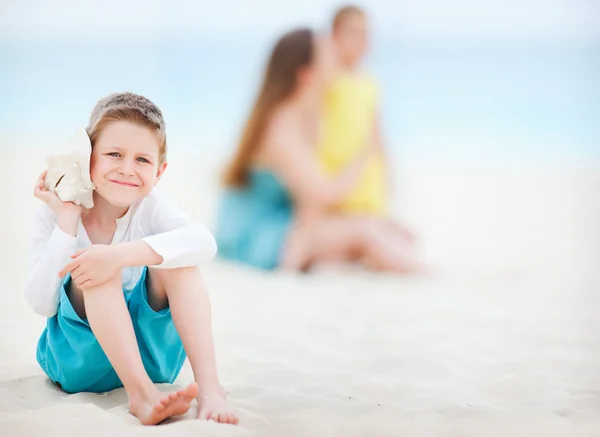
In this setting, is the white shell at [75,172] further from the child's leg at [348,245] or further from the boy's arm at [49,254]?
the child's leg at [348,245]

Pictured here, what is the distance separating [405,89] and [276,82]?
25.7 feet

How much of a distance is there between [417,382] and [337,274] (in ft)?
4.28

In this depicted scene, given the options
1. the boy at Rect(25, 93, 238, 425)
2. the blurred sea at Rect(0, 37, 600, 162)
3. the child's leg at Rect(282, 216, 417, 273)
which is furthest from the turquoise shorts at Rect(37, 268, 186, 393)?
the blurred sea at Rect(0, 37, 600, 162)

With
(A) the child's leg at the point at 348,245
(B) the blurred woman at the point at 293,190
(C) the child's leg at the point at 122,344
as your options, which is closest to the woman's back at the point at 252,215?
(B) the blurred woman at the point at 293,190

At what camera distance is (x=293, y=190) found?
2.97 meters

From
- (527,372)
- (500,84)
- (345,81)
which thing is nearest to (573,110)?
(500,84)

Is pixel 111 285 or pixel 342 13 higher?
pixel 342 13

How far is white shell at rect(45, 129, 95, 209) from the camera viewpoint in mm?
1147

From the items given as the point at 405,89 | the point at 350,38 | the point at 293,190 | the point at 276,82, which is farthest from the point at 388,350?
the point at 405,89

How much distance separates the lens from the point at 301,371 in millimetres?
1509

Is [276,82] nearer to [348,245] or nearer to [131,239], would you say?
[348,245]

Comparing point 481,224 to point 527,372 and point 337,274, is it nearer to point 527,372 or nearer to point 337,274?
point 337,274

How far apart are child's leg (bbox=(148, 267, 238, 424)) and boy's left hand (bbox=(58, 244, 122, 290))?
0.28 feet

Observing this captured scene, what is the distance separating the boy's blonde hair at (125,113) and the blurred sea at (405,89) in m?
5.58
